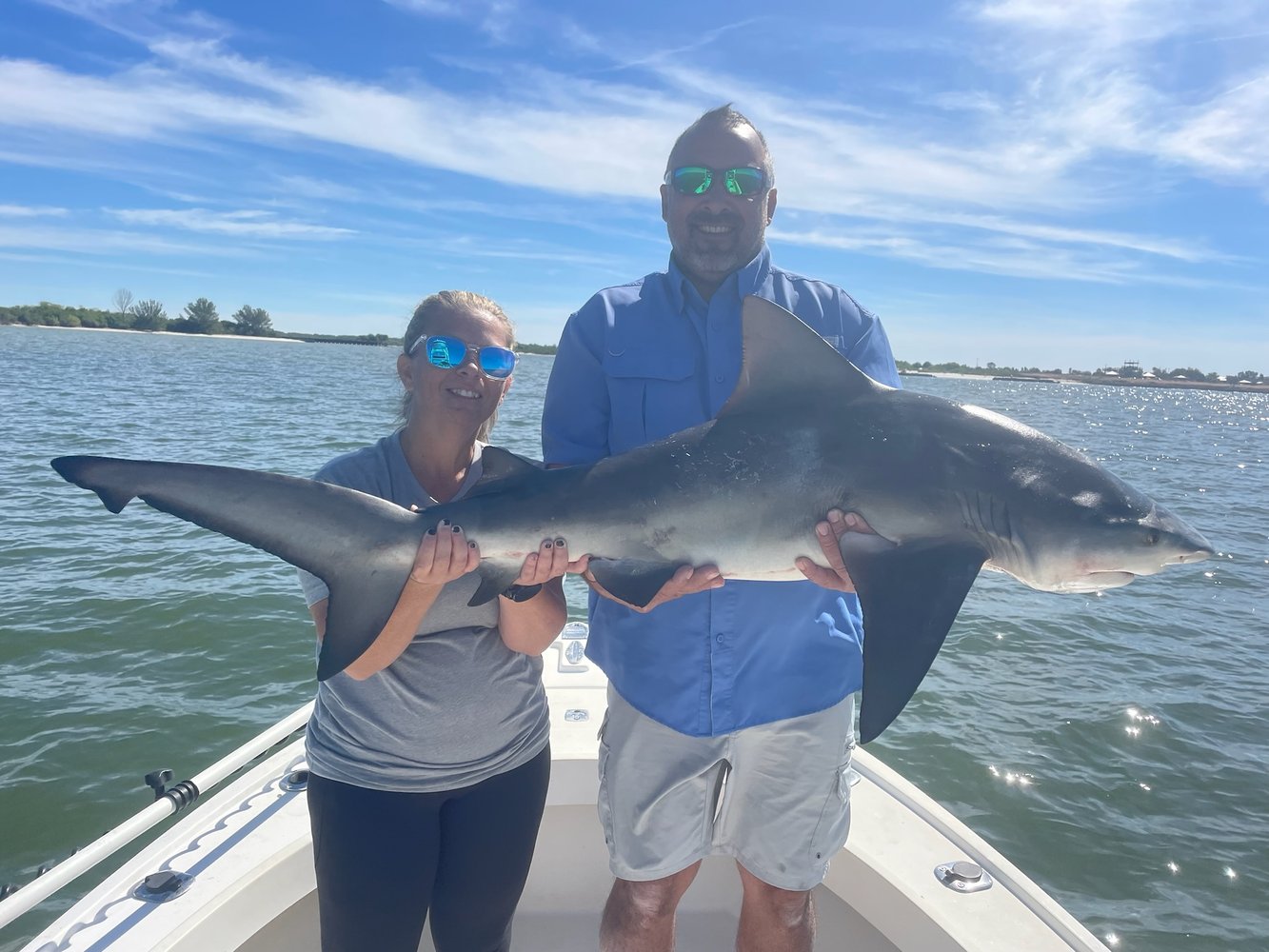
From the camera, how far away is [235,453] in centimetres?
1989

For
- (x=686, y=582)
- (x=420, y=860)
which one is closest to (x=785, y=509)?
(x=686, y=582)

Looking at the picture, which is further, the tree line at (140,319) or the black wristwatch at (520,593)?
the tree line at (140,319)

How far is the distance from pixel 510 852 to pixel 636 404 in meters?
1.78

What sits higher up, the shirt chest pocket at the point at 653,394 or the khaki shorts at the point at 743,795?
the shirt chest pocket at the point at 653,394

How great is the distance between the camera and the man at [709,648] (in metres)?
3.20

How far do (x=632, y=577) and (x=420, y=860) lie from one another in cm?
122

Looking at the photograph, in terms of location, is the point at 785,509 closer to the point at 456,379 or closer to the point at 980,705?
the point at 456,379

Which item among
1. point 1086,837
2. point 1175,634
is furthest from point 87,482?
point 1175,634

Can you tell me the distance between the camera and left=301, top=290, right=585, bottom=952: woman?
2.77 metres

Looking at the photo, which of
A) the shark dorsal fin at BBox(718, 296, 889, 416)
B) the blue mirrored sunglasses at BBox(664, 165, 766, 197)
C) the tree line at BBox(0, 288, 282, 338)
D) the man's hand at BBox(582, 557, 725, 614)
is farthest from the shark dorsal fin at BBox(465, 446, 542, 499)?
the tree line at BBox(0, 288, 282, 338)

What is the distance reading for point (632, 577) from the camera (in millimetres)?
2840

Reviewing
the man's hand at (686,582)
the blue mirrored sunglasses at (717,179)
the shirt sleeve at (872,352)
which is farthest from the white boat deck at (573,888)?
the blue mirrored sunglasses at (717,179)

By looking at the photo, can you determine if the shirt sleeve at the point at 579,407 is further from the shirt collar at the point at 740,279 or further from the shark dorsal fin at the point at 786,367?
the shark dorsal fin at the point at 786,367

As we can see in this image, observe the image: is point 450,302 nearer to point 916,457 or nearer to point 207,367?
point 916,457
